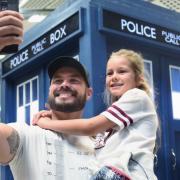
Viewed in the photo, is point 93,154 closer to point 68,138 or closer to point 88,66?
point 68,138

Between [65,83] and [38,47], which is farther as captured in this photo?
[38,47]

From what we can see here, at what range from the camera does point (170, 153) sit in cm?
323

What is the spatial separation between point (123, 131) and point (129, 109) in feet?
0.35

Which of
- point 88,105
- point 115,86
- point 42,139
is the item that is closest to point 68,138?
point 42,139

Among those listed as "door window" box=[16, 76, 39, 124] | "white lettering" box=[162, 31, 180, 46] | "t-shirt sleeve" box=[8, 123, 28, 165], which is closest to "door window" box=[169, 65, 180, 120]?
"white lettering" box=[162, 31, 180, 46]

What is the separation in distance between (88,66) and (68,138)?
97cm

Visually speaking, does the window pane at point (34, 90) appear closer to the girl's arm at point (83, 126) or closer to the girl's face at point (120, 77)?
the girl's face at point (120, 77)

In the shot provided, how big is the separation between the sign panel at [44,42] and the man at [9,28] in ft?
6.33

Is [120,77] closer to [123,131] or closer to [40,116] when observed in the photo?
[123,131]

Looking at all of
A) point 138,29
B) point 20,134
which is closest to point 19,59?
point 138,29

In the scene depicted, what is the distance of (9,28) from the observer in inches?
39.5

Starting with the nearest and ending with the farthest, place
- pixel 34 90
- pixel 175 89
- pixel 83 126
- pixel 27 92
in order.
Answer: pixel 83 126, pixel 175 89, pixel 34 90, pixel 27 92

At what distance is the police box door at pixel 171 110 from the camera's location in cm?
323

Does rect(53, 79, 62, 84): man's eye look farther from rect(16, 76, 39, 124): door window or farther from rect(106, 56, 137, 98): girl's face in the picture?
rect(16, 76, 39, 124): door window
